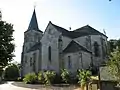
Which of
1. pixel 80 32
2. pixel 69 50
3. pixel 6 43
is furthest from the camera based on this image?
pixel 80 32

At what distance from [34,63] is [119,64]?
3695cm

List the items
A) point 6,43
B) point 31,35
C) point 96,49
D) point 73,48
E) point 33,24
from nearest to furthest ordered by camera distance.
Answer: point 6,43, point 73,48, point 96,49, point 31,35, point 33,24

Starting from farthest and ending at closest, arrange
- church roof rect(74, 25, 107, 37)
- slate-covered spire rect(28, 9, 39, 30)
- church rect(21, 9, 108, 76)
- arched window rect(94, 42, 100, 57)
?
slate-covered spire rect(28, 9, 39, 30), church roof rect(74, 25, 107, 37), arched window rect(94, 42, 100, 57), church rect(21, 9, 108, 76)

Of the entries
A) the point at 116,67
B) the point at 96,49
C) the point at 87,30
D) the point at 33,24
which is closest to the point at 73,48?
the point at 96,49

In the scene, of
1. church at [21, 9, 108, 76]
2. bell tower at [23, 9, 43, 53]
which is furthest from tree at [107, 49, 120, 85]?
bell tower at [23, 9, 43, 53]

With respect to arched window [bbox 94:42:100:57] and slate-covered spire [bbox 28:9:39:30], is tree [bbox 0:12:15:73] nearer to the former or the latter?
arched window [bbox 94:42:100:57]

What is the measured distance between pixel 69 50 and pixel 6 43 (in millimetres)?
26041

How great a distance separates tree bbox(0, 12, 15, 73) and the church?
23547 millimetres

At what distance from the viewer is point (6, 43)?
43.5ft

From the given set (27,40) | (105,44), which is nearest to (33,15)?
(27,40)

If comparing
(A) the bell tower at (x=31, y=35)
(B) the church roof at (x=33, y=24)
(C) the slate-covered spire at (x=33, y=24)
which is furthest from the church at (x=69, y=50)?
(C) the slate-covered spire at (x=33, y=24)

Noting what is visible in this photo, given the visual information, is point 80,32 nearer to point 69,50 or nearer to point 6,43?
point 69,50

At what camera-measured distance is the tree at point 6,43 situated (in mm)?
12977

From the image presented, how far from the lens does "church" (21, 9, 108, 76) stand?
36.9 metres
